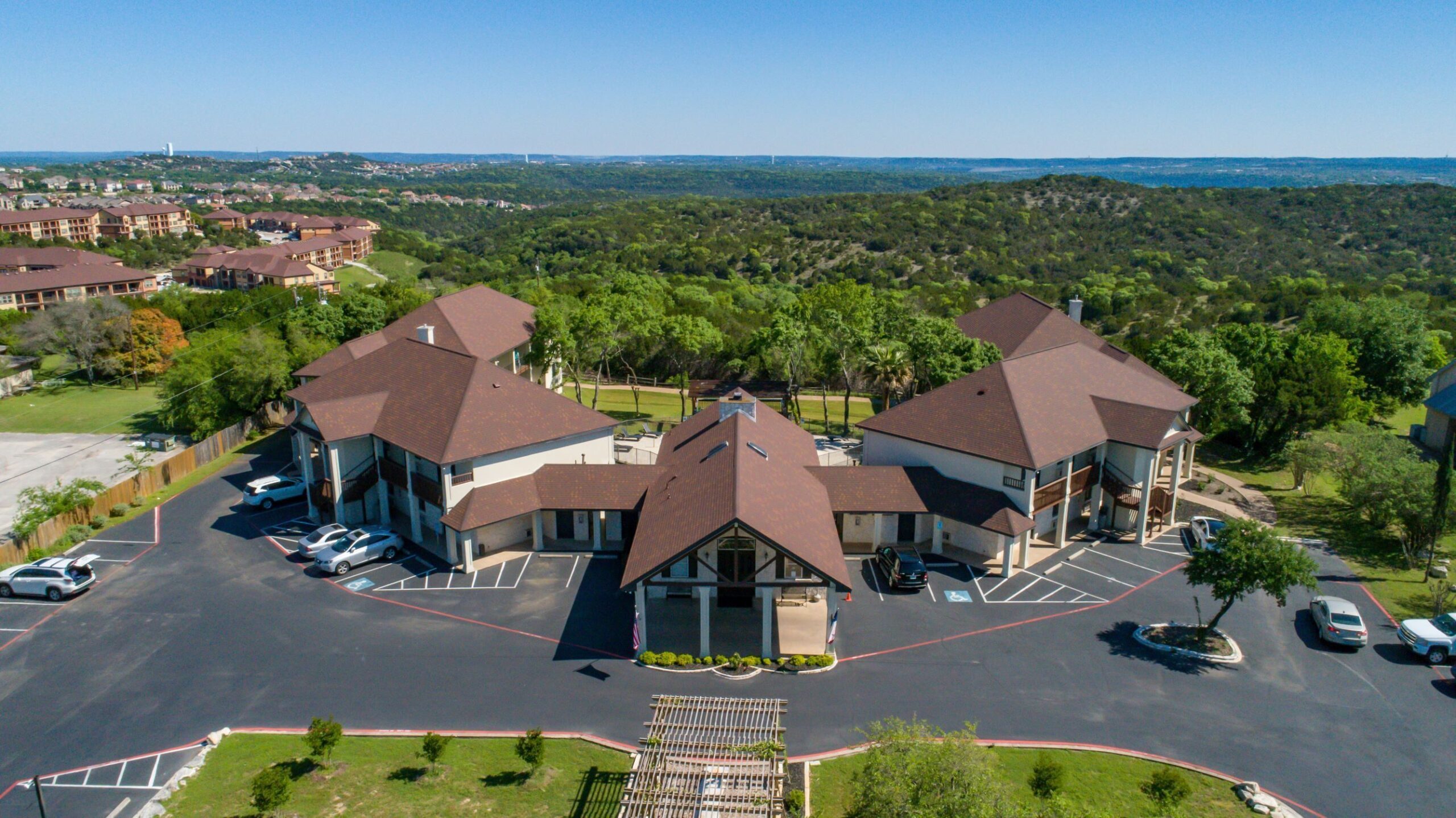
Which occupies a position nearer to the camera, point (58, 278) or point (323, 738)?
point (323, 738)

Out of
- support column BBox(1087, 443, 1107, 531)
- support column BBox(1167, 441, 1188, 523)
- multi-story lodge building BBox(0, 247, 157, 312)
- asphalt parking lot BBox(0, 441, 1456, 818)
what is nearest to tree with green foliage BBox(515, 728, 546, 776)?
asphalt parking lot BBox(0, 441, 1456, 818)

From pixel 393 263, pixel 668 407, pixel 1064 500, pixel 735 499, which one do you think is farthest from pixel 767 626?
pixel 393 263

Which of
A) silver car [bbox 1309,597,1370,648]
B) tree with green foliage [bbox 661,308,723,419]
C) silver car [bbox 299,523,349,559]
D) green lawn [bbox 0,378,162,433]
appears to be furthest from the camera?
green lawn [bbox 0,378,162,433]

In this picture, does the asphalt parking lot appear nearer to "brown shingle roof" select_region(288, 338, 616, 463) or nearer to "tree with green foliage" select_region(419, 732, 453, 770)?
"tree with green foliage" select_region(419, 732, 453, 770)

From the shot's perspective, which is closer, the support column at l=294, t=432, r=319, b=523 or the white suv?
the support column at l=294, t=432, r=319, b=523

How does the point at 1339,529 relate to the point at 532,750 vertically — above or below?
below

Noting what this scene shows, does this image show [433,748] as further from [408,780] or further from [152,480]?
[152,480]

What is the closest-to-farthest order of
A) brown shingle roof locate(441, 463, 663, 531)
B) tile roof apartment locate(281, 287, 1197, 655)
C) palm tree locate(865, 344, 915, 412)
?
tile roof apartment locate(281, 287, 1197, 655) < brown shingle roof locate(441, 463, 663, 531) < palm tree locate(865, 344, 915, 412)
